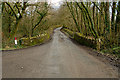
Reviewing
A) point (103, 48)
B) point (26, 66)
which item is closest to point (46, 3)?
point (103, 48)

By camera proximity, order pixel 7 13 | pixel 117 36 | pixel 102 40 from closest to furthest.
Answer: pixel 117 36 < pixel 102 40 < pixel 7 13

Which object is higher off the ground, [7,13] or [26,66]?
[7,13]

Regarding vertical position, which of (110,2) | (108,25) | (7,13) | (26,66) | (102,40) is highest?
(110,2)

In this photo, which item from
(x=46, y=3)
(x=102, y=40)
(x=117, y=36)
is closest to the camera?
(x=117, y=36)

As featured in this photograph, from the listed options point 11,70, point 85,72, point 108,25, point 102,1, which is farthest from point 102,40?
point 11,70

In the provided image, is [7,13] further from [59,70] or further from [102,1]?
[59,70]

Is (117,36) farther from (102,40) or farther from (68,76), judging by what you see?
(68,76)

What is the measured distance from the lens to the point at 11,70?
202 inches

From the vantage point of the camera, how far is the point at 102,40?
10961 millimetres

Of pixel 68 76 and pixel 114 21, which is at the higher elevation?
pixel 114 21

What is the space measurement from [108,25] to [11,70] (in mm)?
10524

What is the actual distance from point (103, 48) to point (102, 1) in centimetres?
Result: 526

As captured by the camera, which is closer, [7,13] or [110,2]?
[110,2]

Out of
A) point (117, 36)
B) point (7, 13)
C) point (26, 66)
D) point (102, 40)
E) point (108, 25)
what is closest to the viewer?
point (26, 66)
